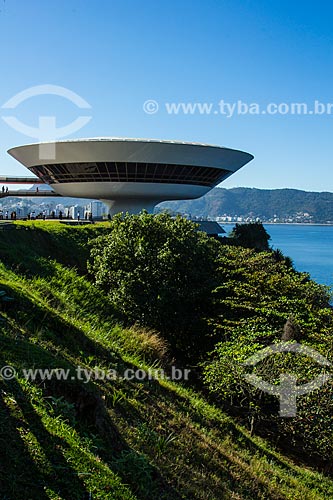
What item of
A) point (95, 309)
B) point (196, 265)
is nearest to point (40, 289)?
point (95, 309)

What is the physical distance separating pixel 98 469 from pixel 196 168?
3964 centimetres

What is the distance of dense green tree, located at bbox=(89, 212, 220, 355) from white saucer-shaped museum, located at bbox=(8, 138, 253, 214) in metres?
20.4

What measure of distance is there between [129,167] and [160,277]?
81.2ft

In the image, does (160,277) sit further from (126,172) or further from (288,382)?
(126,172)

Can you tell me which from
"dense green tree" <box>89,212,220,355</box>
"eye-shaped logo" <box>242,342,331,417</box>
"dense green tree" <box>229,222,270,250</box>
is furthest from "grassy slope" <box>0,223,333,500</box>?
"dense green tree" <box>229,222,270,250</box>

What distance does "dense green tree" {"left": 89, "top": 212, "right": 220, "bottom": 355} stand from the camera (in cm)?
1731

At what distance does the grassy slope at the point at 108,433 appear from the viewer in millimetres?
5000

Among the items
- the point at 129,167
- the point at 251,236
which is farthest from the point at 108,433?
the point at 251,236

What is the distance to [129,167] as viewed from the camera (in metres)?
41.1

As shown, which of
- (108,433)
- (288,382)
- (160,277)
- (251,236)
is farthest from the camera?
(251,236)

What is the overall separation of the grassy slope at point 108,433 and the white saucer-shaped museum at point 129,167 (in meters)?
27.4

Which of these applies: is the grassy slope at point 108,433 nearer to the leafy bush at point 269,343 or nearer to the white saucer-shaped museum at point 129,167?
the leafy bush at point 269,343

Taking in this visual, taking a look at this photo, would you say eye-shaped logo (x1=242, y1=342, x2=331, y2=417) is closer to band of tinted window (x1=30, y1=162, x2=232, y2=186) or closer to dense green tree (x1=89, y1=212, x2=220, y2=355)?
dense green tree (x1=89, y1=212, x2=220, y2=355)

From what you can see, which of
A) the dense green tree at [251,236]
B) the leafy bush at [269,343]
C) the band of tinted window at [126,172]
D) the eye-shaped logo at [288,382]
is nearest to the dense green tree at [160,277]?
the leafy bush at [269,343]
